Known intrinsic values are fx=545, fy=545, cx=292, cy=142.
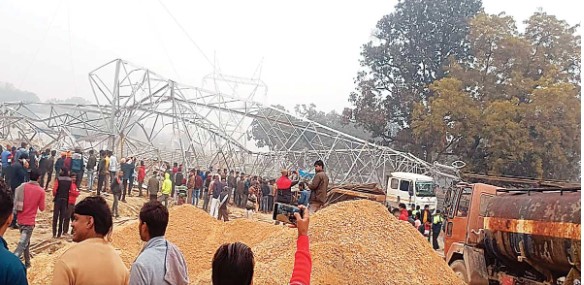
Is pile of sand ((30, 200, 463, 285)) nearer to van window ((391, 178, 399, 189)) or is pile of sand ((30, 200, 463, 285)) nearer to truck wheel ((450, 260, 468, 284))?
truck wheel ((450, 260, 468, 284))

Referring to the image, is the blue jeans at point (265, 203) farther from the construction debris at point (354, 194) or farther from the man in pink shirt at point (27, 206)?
the man in pink shirt at point (27, 206)

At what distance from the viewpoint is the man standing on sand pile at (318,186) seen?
9617 millimetres

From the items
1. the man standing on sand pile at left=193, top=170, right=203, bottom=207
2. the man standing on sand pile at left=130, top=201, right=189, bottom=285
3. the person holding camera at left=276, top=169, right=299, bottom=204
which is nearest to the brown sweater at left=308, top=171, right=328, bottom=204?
the person holding camera at left=276, top=169, right=299, bottom=204

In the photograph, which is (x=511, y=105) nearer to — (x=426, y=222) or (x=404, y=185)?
(x=404, y=185)

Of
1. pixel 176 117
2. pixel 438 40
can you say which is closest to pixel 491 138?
pixel 438 40

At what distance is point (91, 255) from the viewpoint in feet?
10.3

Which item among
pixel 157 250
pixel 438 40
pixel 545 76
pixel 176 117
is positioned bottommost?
pixel 157 250

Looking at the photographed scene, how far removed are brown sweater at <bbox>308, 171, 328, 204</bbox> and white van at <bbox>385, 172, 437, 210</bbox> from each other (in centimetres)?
1403

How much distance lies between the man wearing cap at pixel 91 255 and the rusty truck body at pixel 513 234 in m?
5.31

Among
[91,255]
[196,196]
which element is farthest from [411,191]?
[91,255]

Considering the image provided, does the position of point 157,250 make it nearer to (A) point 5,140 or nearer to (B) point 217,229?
(B) point 217,229

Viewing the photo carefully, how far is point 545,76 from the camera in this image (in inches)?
1132

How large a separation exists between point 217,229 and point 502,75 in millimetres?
23554

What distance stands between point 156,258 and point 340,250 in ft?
17.1
